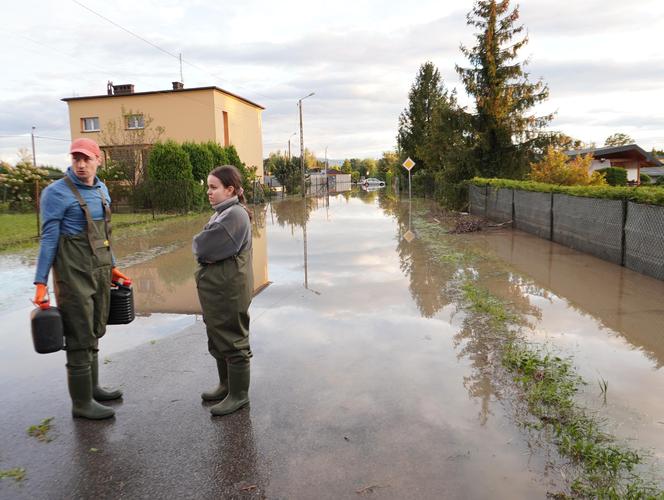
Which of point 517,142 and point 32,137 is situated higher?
point 32,137

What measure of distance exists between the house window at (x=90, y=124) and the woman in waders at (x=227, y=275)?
3686cm

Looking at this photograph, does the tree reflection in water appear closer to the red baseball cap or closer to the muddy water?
the muddy water

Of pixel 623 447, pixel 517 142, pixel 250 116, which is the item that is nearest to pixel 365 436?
pixel 623 447

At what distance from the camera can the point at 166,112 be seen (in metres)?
34.8

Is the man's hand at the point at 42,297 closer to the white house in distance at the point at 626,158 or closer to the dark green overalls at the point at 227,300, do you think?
the dark green overalls at the point at 227,300

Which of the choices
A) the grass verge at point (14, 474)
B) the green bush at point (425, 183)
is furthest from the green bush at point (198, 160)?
the grass verge at point (14, 474)

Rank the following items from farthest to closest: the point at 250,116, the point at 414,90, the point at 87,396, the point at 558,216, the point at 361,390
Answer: the point at 414,90 < the point at 250,116 < the point at 558,216 < the point at 361,390 < the point at 87,396

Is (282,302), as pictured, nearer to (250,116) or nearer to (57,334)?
(57,334)

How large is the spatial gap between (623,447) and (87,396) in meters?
3.73

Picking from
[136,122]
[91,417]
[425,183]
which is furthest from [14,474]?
[425,183]

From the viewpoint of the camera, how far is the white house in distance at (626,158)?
36062mm

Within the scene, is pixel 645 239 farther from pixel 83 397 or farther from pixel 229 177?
pixel 83 397

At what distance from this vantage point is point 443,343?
18.2 feet

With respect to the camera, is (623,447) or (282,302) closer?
(623,447)
